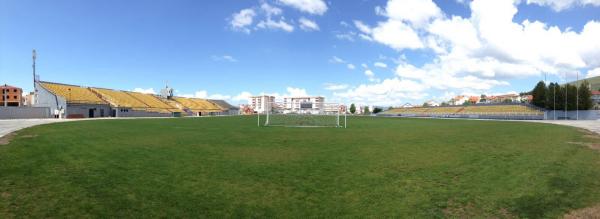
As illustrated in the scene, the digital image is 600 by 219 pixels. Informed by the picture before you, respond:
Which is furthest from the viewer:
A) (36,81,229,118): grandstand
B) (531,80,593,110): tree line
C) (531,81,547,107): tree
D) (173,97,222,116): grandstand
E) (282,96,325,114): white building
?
(173,97,222,116): grandstand

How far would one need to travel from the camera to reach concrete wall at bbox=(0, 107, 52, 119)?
179ft

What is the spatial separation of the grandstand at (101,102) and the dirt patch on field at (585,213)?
78.0 meters

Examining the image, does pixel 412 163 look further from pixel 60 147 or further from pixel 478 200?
pixel 60 147

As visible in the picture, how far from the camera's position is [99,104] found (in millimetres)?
74688

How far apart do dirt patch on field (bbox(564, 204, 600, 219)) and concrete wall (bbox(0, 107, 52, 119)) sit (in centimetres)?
7228

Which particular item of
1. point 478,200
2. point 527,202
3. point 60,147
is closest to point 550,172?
point 527,202

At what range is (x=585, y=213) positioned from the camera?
26.2 feet

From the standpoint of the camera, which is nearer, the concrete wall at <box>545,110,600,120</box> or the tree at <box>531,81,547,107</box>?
the concrete wall at <box>545,110,600,120</box>

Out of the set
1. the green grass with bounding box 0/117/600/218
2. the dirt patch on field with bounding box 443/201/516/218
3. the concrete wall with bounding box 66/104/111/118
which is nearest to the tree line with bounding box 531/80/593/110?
the green grass with bounding box 0/117/600/218

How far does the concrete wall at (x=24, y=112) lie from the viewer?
54.5 meters

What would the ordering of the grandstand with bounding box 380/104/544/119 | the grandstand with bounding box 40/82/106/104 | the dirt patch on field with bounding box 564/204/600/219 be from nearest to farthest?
the dirt patch on field with bounding box 564/204/600/219, the grandstand with bounding box 40/82/106/104, the grandstand with bounding box 380/104/544/119

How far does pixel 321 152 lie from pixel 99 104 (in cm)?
7584

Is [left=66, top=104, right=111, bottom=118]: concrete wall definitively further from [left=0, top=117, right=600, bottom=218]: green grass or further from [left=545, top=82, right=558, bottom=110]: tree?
[left=545, top=82, right=558, bottom=110]: tree

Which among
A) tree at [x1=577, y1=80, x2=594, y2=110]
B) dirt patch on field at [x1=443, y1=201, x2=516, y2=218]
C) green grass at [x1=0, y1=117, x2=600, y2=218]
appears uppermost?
tree at [x1=577, y1=80, x2=594, y2=110]
